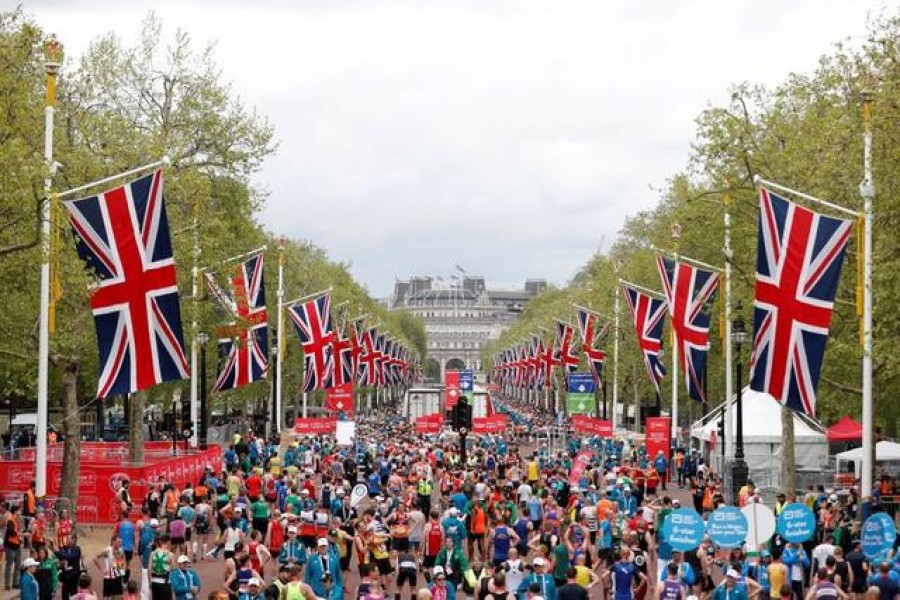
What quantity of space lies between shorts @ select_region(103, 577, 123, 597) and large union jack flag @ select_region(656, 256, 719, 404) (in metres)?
21.8

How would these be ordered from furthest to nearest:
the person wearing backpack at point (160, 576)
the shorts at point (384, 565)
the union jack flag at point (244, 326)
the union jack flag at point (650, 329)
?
the union jack flag at point (650, 329) < the union jack flag at point (244, 326) < the shorts at point (384, 565) < the person wearing backpack at point (160, 576)

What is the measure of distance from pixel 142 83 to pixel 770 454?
22.7m

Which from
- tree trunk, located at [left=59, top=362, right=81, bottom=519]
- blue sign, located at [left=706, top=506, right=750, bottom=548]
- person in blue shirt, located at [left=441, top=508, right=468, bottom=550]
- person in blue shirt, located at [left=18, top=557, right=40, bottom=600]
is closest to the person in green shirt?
person in blue shirt, located at [left=441, top=508, right=468, bottom=550]

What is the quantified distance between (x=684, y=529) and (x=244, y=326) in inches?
1117

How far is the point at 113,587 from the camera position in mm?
22969

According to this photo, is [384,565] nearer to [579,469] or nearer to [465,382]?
[579,469]

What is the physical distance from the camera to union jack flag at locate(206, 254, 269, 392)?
1884 inches

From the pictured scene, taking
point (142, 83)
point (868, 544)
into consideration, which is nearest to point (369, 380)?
point (142, 83)

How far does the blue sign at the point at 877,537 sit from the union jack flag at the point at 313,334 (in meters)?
38.6

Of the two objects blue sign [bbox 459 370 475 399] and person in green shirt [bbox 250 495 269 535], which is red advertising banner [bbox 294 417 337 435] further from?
person in green shirt [bbox 250 495 269 535]

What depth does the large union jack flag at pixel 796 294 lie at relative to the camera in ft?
83.6

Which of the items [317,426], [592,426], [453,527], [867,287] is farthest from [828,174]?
[317,426]

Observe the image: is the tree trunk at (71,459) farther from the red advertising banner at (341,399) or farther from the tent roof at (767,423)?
the red advertising banner at (341,399)

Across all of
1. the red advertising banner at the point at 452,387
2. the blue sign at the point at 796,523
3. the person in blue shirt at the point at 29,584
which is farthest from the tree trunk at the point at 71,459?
the red advertising banner at the point at 452,387
